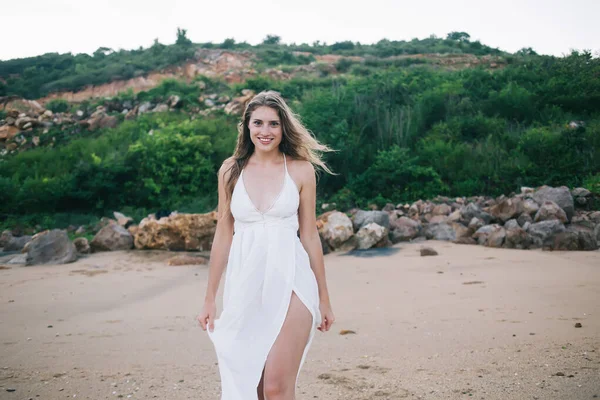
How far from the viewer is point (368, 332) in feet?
17.3

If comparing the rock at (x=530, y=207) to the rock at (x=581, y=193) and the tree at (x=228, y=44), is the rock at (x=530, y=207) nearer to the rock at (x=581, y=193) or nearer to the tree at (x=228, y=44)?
the rock at (x=581, y=193)

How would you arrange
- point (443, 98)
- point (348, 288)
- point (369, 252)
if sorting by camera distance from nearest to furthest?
point (348, 288), point (369, 252), point (443, 98)

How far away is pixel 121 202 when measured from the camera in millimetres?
14992

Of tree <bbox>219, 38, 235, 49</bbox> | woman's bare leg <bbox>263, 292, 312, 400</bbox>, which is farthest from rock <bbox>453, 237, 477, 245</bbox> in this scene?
tree <bbox>219, 38, 235, 49</bbox>

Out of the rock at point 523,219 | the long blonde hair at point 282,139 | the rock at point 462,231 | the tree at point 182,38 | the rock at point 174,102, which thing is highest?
the tree at point 182,38

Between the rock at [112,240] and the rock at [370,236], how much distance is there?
461 cm

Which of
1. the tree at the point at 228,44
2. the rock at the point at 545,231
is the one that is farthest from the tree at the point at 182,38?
the rock at the point at 545,231

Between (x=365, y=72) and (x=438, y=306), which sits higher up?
(x=365, y=72)

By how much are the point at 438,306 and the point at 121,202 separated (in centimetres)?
1120

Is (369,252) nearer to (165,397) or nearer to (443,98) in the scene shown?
(165,397)

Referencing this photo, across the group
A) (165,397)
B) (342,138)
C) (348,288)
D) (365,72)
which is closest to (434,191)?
(342,138)

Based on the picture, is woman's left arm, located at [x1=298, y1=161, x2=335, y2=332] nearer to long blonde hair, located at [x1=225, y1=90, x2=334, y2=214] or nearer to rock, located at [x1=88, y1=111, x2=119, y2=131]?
long blonde hair, located at [x1=225, y1=90, x2=334, y2=214]

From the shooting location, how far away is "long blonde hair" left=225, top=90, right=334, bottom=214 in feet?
10.7

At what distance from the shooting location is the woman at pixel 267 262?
2820mm
